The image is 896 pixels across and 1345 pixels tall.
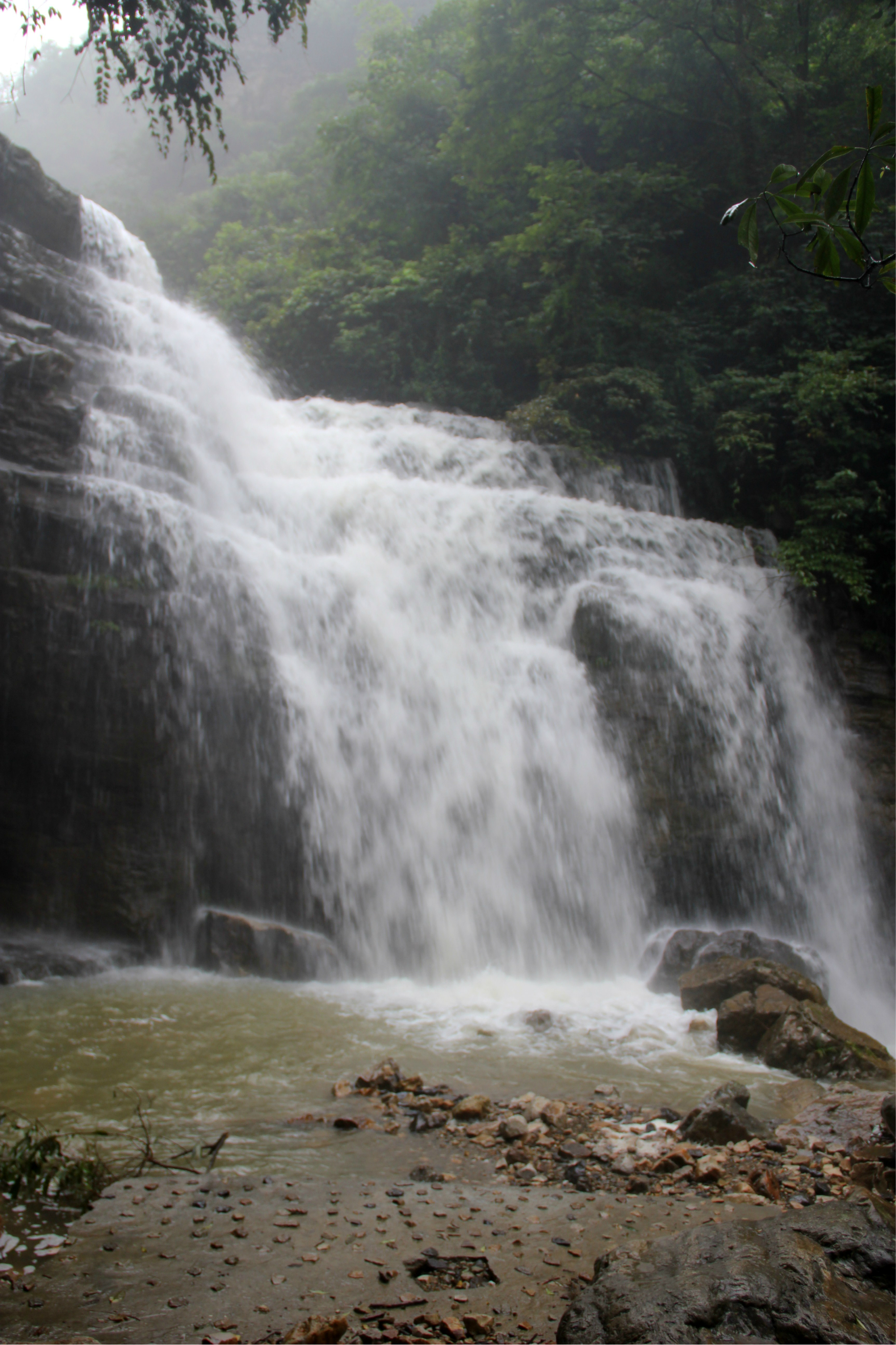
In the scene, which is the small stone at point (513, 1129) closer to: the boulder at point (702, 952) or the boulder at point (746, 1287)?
the boulder at point (746, 1287)

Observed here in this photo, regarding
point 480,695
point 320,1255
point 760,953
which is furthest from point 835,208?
point 480,695

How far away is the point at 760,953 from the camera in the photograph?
23.2 ft

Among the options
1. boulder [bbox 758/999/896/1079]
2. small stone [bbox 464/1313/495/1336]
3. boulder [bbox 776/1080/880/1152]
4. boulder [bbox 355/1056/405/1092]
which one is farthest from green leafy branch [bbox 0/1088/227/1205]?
boulder [bbox 758/999/896/1079]

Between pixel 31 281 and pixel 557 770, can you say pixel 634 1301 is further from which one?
pixel 31 281

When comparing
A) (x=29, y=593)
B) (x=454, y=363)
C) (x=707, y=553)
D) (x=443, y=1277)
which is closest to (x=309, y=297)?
(x=454, y=363)

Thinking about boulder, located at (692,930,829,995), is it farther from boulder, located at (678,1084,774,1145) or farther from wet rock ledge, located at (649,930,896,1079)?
boulder, located at (678,1084,774,1145)

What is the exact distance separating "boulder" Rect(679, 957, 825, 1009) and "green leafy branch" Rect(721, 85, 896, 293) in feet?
17.8

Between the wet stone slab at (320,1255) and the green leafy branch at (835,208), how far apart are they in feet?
7.98

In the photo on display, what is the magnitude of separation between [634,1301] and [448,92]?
22645mm

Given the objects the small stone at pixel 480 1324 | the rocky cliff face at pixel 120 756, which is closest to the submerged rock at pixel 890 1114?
the small stone at pixel 480 1324

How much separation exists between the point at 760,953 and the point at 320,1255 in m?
5.74

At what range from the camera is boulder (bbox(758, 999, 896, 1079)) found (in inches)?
188

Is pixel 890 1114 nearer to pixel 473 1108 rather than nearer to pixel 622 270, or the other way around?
pixel 473 1108

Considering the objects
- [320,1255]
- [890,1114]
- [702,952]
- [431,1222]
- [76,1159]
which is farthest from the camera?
[702,952]
